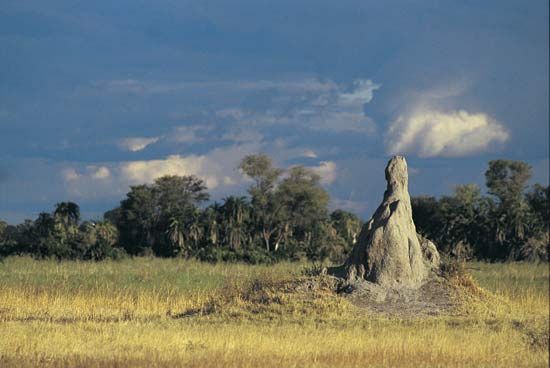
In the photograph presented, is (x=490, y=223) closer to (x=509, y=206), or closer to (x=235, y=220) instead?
(x=509, y=206)

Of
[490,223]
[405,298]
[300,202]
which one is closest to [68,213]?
[300,202]

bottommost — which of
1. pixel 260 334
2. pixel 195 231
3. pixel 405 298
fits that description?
pixel 260 334

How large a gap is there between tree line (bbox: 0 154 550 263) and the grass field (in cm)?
2579

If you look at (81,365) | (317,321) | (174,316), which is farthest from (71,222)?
(81,365)

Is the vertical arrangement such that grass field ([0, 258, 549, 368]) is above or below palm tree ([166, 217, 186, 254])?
below

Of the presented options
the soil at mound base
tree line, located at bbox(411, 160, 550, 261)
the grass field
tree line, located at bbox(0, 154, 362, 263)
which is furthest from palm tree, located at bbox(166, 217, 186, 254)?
the soil at mound base

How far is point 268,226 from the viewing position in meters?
62.3

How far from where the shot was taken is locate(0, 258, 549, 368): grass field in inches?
551

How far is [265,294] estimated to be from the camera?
71.7ft

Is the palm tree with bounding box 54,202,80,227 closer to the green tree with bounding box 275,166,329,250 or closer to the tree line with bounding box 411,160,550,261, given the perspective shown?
the green tree with bounding box 275,166,329,250

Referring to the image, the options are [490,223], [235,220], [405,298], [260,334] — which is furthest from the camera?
[235,220]

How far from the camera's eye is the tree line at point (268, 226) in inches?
2131

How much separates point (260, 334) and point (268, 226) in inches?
1798

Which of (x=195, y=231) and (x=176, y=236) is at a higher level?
(x=195, y=231)
